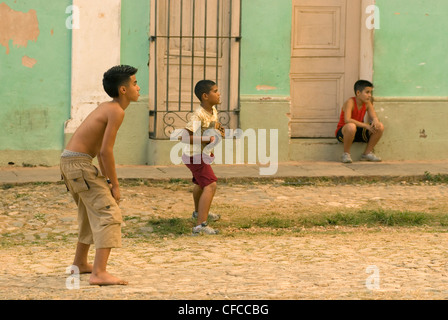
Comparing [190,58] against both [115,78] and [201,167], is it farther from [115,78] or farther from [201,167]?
[115,78]

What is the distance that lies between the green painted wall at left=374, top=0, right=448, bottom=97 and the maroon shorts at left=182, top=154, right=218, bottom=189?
13.8ft

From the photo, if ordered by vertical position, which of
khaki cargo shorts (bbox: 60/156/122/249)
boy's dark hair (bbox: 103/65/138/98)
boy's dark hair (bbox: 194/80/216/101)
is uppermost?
boy's dark hair (bbox: 103/65/138/98)

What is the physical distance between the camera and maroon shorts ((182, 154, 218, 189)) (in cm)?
770

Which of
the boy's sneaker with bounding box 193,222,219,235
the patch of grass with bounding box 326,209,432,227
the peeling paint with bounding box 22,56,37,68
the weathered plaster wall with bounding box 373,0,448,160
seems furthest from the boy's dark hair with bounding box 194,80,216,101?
the weathered plaster wall with bounding box 373,0,448,160

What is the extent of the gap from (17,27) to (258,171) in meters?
3.19

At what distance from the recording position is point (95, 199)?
577 centimetres

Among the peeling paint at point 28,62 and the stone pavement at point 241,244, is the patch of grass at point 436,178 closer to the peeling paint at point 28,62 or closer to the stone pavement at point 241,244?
the stone pavement at point 241,244

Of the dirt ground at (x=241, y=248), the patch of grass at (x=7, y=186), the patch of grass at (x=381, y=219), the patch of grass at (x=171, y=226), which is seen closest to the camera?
the dirt ground at (x=241, y=248)

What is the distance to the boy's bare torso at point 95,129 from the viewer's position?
19.0ft

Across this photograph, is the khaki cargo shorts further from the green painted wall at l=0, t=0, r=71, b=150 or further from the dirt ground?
the green painted wall at l=0, t=0, r=71, b=150

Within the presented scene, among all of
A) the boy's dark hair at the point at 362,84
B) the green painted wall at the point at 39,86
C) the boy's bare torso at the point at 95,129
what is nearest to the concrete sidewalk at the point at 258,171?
the green painted wall at the point at 39,86

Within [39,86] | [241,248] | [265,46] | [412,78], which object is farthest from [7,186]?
[412,78]

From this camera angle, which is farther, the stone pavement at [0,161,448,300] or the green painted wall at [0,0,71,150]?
the green painted wall at [0,0,71,150]

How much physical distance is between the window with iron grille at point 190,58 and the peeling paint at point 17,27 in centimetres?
142
